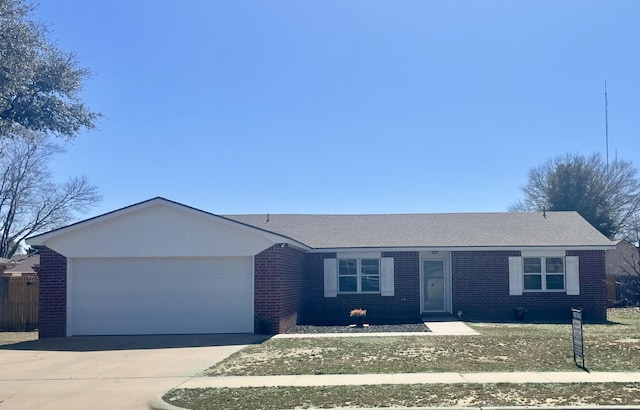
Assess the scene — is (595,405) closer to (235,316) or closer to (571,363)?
(571,363)

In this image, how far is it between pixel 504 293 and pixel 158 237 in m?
12.4

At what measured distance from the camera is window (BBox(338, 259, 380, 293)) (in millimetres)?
23938

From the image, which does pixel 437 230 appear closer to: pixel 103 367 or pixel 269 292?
pixel 269 292

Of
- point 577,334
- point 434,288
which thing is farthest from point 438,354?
point 434,288

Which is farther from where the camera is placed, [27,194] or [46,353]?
[27,194]


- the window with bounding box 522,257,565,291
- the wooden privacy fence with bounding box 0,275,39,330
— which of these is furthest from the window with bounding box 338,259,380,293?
the wooden privacy fence with bounding box 0,275,39,330

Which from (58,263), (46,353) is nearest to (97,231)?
(58,263)

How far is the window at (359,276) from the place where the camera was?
23938mm

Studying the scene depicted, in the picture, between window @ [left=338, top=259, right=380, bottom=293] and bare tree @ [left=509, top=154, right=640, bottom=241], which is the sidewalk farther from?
bare tree @ [left=509, top=154, right=640, bottom=241]

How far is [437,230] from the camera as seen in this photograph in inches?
1013

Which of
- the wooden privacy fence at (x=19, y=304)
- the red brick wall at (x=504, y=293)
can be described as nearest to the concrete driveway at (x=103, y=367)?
the wooden privacy fence at (x=19, y=304)

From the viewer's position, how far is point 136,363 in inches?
521

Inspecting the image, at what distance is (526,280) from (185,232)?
12.5 metres

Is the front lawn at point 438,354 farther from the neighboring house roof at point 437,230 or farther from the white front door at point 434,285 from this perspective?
the white front door at point 434,285
